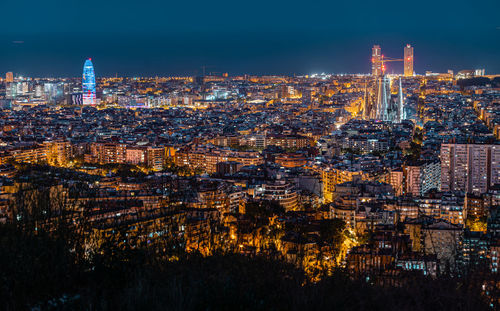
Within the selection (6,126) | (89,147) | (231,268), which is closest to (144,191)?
(231,268)

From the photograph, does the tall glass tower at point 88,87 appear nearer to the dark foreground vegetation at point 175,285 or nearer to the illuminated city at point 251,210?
the illuminated city at point 251,210

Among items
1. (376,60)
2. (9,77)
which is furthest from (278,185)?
(9,77)

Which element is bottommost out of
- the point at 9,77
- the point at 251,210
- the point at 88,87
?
the point at 251,210

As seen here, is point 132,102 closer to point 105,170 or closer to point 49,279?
point 105,170

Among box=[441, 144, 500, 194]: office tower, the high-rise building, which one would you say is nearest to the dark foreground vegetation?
box=[441, 144, 500, 194]: office tower

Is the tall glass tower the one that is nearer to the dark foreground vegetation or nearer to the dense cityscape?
the dense cityscape

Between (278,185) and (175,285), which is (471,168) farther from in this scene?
(175,285)
